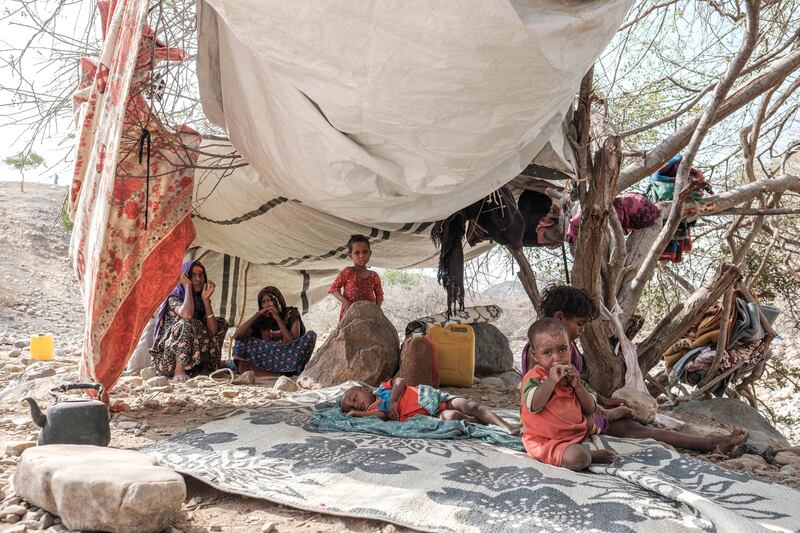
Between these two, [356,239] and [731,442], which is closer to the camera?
[731,442]

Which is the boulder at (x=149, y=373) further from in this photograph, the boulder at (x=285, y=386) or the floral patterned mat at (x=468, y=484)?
the floral patterned mat at (x=468, y=484)

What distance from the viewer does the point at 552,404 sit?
2.79m

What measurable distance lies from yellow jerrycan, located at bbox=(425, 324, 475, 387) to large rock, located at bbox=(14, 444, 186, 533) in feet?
10.1

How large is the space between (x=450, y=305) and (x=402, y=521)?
2.30 meters

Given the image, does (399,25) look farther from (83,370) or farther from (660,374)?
(660,374)

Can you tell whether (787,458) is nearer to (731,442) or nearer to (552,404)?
(731,442)

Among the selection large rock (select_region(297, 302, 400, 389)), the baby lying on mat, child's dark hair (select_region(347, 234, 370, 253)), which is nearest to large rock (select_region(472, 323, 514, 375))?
large rock (select_region(297, 302, 400, 389))

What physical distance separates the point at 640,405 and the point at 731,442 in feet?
1.43

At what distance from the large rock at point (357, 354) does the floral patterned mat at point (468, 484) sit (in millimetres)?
1550

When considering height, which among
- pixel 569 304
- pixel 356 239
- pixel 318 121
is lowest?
pixel 569 304

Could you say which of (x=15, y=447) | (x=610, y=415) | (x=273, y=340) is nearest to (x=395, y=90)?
(x=610, y=415)

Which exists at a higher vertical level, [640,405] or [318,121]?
[318,121]

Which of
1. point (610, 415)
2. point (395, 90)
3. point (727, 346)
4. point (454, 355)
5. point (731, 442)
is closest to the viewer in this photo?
point (395, 90)

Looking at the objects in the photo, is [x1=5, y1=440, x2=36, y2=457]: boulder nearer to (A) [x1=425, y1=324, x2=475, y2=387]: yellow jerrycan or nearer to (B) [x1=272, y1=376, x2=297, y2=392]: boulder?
(B) [x1=272, y1=376, x2=297, y2=392]: boulder
